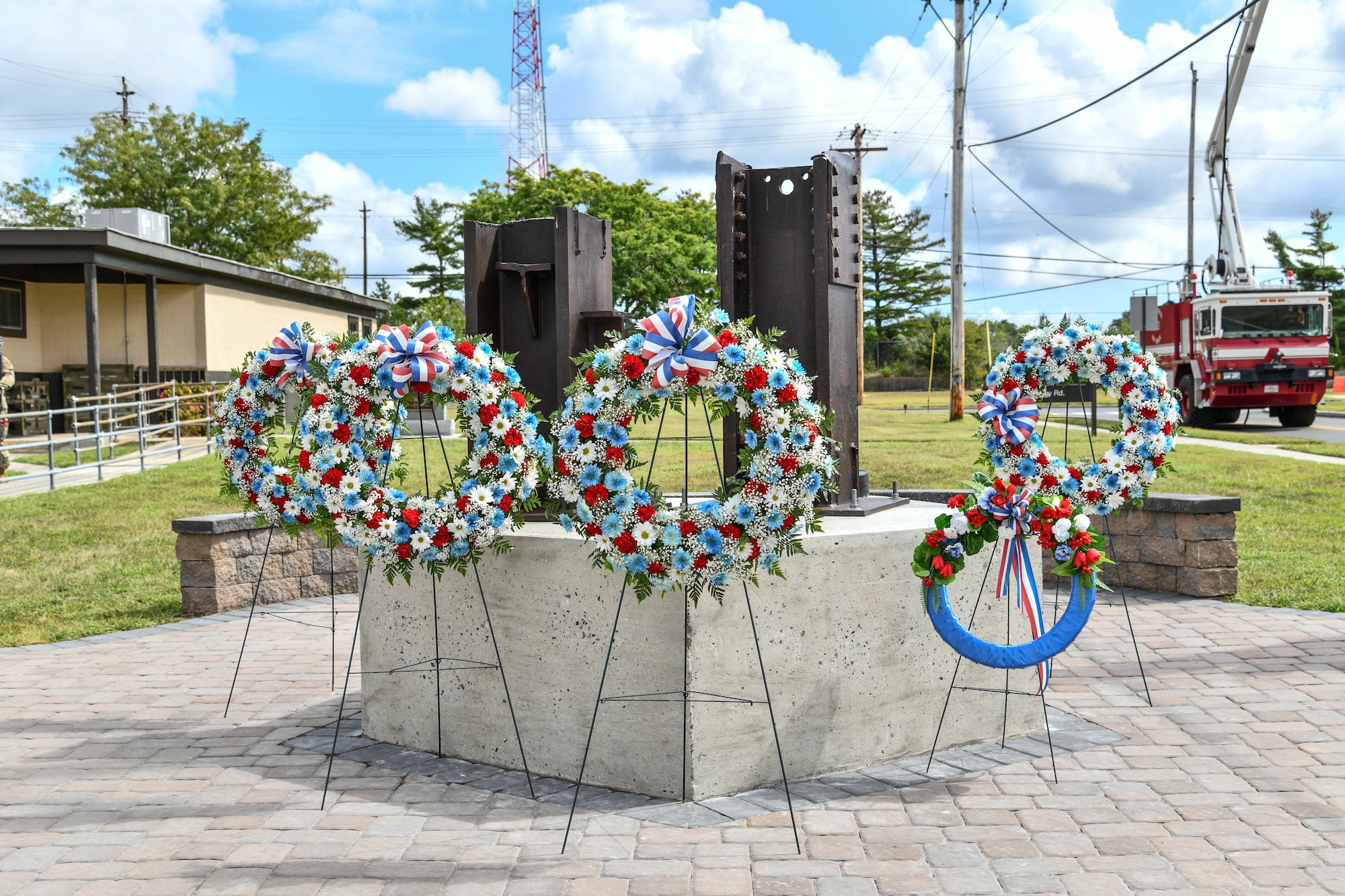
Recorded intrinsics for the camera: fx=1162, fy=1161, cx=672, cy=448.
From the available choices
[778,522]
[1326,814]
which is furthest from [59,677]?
[1326,814]

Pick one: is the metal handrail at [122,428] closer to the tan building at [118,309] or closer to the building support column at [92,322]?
the building support column at [92,322]

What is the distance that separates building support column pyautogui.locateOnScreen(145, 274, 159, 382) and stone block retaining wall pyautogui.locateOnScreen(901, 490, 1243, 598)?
19437 mm

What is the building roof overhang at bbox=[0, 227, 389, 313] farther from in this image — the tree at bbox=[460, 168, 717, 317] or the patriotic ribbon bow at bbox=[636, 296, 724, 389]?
the patriotic ribbon bow at bbox=[636, 296, 724, 389]

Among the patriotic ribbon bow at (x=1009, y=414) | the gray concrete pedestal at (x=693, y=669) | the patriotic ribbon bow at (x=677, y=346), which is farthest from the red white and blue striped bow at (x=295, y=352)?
the patriotic ribbon bow at (x=1009, y=414)

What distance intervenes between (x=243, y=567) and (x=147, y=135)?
35.7 m

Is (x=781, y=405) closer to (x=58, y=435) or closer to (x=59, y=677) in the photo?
(x=59, y=677)

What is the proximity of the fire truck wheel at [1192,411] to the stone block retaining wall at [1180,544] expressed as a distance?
17.5 meters

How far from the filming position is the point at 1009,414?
18.2 ft

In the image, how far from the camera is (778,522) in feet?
13.9

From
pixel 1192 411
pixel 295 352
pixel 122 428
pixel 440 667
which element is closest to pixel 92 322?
pixel 122 428

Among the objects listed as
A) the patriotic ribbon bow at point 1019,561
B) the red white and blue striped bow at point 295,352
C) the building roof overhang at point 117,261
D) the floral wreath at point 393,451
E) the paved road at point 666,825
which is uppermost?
the building roof overhang at point 117,261

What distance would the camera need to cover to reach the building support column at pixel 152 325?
74.8 feet

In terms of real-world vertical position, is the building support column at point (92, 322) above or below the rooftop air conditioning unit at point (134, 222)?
below

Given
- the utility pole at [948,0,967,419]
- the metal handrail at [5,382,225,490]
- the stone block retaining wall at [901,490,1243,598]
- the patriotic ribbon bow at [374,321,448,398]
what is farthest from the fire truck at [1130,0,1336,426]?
the patriotic ribbon bow at [374,321,448,398]
